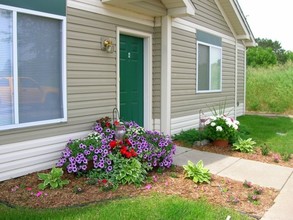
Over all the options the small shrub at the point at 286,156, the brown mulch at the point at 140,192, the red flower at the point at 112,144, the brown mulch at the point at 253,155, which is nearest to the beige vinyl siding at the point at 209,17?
the brown mulch at the point at 253,155

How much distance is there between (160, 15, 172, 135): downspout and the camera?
730 cm

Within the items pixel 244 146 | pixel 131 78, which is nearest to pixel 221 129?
pixel 244 146

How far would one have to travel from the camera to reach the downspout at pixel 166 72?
730 centimetres

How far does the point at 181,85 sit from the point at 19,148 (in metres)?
4.54

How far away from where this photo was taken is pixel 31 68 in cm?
469

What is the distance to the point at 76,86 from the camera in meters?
5.44

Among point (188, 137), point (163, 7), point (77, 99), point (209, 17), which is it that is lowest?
point (188, 137)

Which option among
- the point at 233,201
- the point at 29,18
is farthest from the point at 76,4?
the point at 233,201

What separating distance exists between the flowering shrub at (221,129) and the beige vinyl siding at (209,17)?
2.81m

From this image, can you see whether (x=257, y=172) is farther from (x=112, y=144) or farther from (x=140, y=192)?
(x=112, y=144)

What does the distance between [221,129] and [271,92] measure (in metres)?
9.94

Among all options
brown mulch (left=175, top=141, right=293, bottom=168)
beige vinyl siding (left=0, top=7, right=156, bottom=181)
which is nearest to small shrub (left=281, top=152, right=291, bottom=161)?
brown mulch (left=175, top=141, right=293, bottom=168)

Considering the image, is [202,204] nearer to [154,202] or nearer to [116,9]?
[154,202]

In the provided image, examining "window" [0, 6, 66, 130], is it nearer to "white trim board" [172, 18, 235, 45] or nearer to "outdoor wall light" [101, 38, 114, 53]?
"outdoor wall light" [101, 38, 114, 53]
